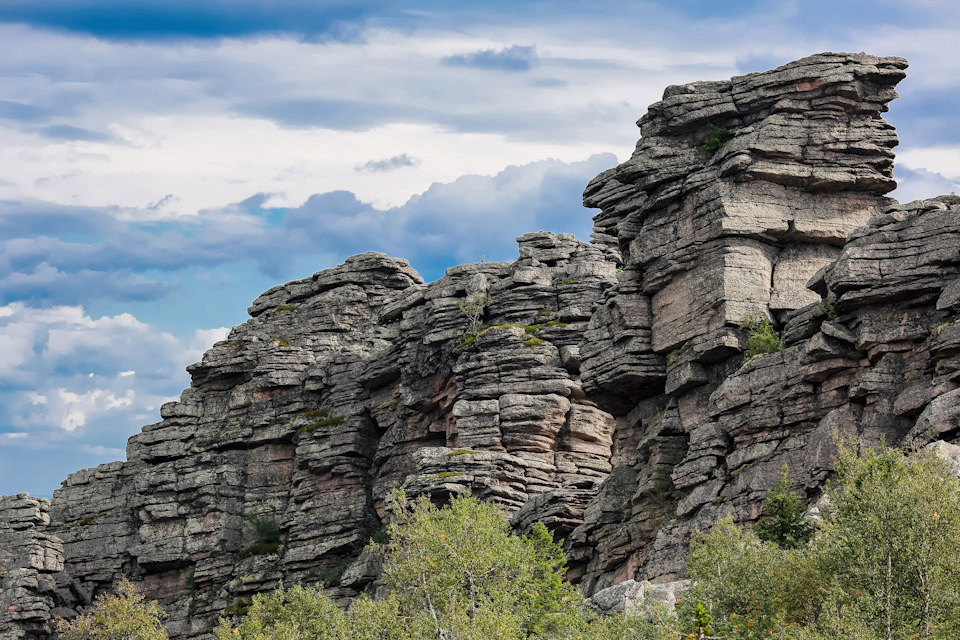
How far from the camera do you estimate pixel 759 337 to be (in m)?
85.9

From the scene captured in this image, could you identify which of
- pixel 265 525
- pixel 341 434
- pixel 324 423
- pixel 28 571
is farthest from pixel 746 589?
pixel 28 571

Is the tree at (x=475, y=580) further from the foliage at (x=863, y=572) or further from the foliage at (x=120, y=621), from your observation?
the foliage at (x=120, y=621)

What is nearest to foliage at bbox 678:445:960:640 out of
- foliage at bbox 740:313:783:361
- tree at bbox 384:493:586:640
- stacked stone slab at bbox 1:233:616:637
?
tree at bbox 384:493:586:640

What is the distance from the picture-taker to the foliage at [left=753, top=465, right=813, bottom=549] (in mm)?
70000

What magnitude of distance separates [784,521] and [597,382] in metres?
27.6

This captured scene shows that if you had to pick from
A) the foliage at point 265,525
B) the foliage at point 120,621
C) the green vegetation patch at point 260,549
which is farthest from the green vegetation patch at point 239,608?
the foliage at point 265,525

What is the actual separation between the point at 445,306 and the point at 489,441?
20.4 meters

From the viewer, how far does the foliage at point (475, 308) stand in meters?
126

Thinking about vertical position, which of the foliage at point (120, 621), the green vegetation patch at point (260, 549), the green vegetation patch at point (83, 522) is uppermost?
the green vegetation patch at point (83, 522)

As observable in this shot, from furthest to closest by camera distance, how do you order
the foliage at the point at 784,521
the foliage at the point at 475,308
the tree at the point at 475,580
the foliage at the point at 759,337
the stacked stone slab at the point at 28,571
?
the stacked stone slab at the point at 28,571, the foliage at the point at 475,308, the foliage at the point at 759,337, the tree at the point at 475,580, the foliage at the point at 784,521

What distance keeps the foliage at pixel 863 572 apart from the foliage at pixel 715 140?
1487 inches

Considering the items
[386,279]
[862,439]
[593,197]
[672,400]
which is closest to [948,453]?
[862,439]

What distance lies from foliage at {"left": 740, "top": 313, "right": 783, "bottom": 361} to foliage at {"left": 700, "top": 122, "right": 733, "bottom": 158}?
1333 centimetres

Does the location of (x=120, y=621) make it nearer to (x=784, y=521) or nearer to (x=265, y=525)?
(x=265, y=525)
